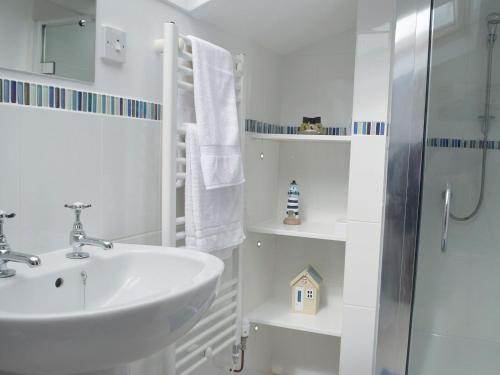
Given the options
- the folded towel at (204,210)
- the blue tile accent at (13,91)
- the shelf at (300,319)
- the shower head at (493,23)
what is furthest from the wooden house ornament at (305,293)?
the blue tile accent at (13,91)

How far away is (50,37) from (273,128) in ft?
4.59

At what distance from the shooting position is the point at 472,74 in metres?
1.57

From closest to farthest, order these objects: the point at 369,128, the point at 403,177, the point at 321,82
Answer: the point at 403,177 < the point at 369,128 < the point at 321,82

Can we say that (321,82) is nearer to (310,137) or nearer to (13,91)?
(310,137)

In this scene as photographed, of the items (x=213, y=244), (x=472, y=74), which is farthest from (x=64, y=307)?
(x=472, y=74)

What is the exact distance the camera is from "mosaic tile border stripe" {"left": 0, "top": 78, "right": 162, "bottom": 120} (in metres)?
0.99

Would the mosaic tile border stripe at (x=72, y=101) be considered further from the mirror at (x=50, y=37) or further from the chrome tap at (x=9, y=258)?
the chrome tap at (x=9, y=258)

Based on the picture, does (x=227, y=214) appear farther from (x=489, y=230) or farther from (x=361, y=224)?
(x=489, y=230)

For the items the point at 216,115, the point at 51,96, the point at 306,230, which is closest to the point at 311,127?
the point at 306,230

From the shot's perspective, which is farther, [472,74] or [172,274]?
[472,74]

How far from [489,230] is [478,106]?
443 mm

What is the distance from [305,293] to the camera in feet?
7.09

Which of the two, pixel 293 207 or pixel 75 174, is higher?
pixel 75 174

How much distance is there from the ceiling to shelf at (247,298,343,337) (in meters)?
1.23
